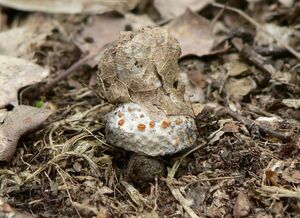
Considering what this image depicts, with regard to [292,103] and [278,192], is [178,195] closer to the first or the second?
[278,192]

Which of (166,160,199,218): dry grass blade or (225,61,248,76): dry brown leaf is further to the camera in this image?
(225,61,248,76): dry brown leaf

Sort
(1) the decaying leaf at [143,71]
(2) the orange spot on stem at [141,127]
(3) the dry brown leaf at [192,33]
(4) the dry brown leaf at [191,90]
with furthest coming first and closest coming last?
(3) the dry brown leaf at [192,33]
(4) the dry brown leaf at [191,90]
(1) the decaying leaf at [143,71]
(2) the orange spot on stem at [141,127]

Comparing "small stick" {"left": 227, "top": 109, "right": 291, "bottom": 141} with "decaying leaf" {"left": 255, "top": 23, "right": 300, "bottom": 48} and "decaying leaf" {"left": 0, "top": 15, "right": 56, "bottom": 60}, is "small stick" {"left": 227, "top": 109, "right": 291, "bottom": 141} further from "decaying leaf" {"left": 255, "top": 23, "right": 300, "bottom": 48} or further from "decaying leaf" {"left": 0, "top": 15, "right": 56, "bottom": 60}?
"decaying leaf" {"left": 0, "top": 15, "right": 56, "bottom": 60}

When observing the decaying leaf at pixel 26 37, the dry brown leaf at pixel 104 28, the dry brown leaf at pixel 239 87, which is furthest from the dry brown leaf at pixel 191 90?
the decaying leaf at pixel 26 37

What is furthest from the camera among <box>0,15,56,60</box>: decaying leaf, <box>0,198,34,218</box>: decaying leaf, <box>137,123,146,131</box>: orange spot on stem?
<box>0,15,56,60</box>: decaying leaf

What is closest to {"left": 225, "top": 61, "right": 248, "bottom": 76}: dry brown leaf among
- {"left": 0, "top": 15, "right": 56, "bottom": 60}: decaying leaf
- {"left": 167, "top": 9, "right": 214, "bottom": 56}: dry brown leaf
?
{"left": 167, "top": 9, "right": 214, "bottom": 56}: dry brown leaf

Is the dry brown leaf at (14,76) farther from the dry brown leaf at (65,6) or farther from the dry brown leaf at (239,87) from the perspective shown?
the dry brown leaf at (239,87)

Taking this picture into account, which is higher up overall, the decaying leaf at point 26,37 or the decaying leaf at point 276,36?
the decaying leaf at point 276,36

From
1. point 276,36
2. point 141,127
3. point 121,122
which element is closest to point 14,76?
point 121,122
